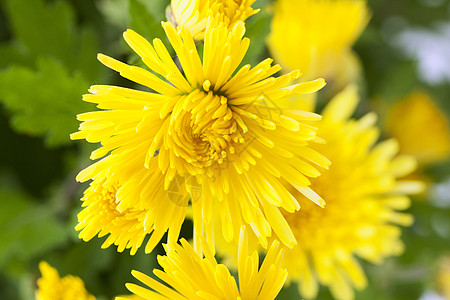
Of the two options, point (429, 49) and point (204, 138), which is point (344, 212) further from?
point (429, 49)

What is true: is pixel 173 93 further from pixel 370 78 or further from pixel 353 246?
pixel 370 78

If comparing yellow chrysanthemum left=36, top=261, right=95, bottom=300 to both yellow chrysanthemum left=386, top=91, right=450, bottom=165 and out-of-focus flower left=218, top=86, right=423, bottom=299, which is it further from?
yellow chrysanthemum left=386, top=91, right=450, bottom=165

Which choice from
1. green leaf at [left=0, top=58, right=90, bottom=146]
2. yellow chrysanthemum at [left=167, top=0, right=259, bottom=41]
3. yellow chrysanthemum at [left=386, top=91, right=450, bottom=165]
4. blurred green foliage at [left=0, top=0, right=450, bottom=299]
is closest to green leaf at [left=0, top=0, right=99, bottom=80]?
blurred green foliage at [left=0, top=0, right=450, bottom=299]

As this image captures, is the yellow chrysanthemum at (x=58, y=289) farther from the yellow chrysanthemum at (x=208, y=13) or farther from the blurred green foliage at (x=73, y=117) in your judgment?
the yellow chrysanthemum at (x=208, y=13)

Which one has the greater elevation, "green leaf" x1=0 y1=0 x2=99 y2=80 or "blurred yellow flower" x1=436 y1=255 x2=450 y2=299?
"green leaf" x1=0 y1=0 x2=99 y2=80

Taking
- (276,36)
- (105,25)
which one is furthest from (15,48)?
(276,36)
